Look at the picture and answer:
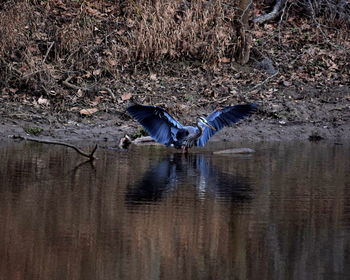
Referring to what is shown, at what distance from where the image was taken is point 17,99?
1393 centimetres

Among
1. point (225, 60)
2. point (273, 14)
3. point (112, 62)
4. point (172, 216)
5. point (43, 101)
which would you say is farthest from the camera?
point (273, 14)

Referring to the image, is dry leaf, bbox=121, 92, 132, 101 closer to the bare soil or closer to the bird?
the bare soil

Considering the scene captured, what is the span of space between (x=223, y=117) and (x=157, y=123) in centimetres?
99

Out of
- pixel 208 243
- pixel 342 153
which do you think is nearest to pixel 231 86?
pixel 342 153

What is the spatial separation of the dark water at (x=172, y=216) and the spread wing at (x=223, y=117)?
848 millimetres

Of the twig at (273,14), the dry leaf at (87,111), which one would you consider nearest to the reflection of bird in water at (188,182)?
the dry leaf at (87,111)

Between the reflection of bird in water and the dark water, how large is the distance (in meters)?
0.01

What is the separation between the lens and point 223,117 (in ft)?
41.4

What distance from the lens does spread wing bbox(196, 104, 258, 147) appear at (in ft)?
40.9

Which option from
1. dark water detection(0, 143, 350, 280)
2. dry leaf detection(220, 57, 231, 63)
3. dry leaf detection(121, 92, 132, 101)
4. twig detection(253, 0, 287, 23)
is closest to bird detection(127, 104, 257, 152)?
dark water detection(0, 143, 350, 280)

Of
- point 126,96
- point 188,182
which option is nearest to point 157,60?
point 126,96

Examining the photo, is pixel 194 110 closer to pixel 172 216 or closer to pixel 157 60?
pixel 157 60

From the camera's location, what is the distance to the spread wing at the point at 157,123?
472 inches

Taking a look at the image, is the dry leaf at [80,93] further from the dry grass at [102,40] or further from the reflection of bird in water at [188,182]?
the reflection of bird in water at [188,182]
